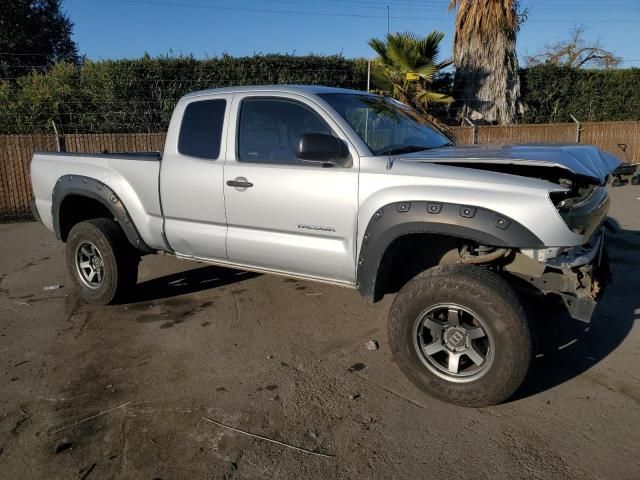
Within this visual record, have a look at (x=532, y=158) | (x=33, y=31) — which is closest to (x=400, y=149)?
(x=532, y=158)

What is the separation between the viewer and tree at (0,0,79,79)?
1967 cm

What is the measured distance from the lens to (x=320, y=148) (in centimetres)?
349

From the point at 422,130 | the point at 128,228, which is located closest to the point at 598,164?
the point at 422,130

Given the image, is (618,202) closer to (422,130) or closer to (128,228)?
(422,130)

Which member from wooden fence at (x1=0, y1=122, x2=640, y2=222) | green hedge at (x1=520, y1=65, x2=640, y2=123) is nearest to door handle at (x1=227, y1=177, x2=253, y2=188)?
wooden fence at (x1=0, y1=122, x2=640, y2=222)

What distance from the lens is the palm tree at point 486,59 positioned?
14.3m

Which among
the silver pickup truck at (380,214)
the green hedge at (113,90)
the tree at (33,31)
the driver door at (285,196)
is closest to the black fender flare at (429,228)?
the silver pickup truck at (380,214)

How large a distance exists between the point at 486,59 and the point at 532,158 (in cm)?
1276

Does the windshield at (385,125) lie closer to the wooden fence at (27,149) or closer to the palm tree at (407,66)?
the wooden fence at (27,149)

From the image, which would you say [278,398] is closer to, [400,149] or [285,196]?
[285,196]

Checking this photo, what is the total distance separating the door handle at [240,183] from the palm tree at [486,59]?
11.9 metres

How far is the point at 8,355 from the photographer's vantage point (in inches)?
160

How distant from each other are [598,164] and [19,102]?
1126 cm

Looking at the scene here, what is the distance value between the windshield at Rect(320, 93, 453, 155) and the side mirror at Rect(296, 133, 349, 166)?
10.2 inches
